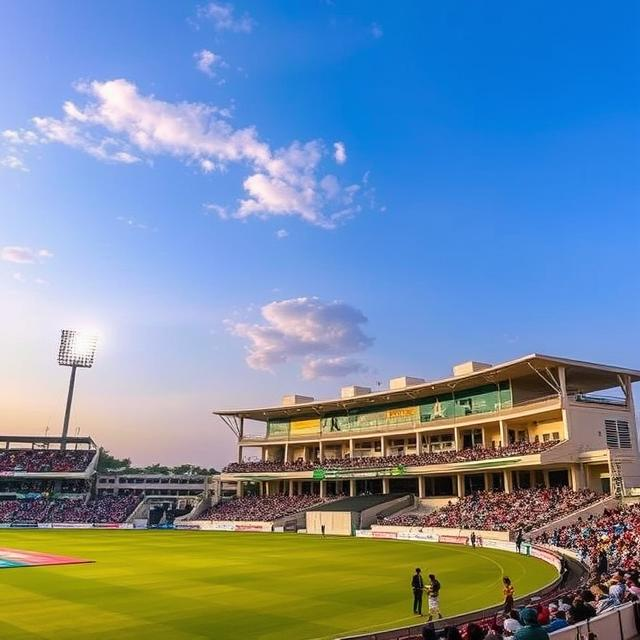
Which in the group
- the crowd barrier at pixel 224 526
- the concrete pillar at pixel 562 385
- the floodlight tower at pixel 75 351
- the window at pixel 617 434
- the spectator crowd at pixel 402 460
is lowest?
the crowd barrier at pixel 224 526

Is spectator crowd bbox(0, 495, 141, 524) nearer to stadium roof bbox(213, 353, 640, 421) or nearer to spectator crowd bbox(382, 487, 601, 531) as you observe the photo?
stadium roof bbox(213, 353, 640, 421)

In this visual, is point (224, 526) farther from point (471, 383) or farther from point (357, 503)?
point (471, 383)

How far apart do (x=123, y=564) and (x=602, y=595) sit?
103 ft

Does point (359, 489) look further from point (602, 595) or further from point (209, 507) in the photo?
point (602, 595)

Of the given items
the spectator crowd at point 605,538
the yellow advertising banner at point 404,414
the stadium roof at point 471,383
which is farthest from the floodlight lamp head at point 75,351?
the spectator crowd at point 605,538

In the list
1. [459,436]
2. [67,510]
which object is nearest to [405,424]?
[459,436]

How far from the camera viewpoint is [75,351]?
11156cm

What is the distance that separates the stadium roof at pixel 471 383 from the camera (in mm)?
56469

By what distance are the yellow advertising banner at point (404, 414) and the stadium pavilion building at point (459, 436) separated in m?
0.15

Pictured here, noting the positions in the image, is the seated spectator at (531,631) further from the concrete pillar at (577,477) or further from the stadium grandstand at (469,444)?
the concrete pillar at (577,477)

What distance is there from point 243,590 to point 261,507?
2180 inches

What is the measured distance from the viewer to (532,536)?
1695 inches

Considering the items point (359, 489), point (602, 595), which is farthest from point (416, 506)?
point (602, 595)

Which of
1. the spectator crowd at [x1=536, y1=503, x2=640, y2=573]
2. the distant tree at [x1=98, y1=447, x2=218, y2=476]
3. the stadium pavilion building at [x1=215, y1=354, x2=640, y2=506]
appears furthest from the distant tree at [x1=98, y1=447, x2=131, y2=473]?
the spectator crowd at [x1=536, y1=503, x2=640, y2=573]
